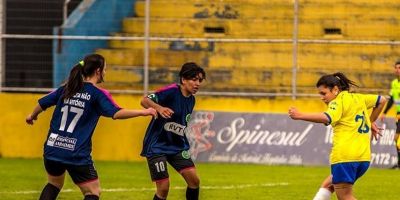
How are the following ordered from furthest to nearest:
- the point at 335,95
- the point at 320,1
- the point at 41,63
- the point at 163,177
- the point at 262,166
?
the point at 320,1 < the point at 41,63 < the point at 262,166 < the point at 163,177 < the point at 335,95

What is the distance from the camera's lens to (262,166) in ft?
69.4

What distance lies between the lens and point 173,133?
12219mm

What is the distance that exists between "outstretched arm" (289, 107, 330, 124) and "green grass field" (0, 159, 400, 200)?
13.9 feet

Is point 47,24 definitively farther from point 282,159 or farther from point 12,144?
point 282,159

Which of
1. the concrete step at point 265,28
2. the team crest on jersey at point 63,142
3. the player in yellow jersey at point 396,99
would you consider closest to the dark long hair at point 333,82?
the team crest on jersey at point 63,142

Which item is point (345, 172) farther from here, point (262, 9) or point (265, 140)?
point (262, 9)

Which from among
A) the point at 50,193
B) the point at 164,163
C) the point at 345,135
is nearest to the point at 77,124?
the point at 50,193

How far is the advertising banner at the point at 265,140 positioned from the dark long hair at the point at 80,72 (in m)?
11.2

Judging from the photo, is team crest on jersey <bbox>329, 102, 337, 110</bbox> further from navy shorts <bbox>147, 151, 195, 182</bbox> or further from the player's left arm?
navy shorts <bbox>147, 151, 195, 182</bbox>

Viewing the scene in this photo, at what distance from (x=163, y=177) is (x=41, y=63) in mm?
11836

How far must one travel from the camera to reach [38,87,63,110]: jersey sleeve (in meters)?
10.8

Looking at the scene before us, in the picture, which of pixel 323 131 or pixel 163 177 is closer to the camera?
pixel 163 177

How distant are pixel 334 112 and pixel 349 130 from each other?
310 millimetres

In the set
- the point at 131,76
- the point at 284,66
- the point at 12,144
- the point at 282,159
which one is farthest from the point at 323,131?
the point at 12,144
